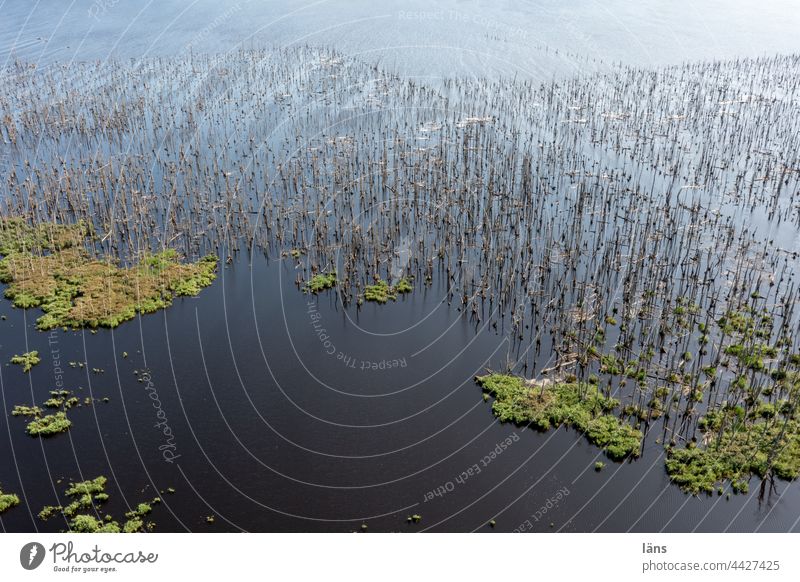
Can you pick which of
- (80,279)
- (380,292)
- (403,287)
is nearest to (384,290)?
(380,292)

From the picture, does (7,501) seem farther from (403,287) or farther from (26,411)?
(403,287)

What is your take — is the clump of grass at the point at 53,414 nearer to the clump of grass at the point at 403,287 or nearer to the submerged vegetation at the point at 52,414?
the submerged vegetation at the point at 52,414

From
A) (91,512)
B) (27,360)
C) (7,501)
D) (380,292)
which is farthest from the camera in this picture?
(380,292)

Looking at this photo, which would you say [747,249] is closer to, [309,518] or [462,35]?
[309,518]

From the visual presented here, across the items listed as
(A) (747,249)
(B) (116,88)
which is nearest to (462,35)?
(B) (116,88)

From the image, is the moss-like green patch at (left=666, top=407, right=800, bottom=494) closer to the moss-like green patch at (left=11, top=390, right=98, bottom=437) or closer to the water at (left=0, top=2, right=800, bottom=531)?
the water at (left=0, top=2, right=800, bottom=531)

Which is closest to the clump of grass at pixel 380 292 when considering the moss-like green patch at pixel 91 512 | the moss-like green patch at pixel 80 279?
the moss-like green patch at pixel 80 279
